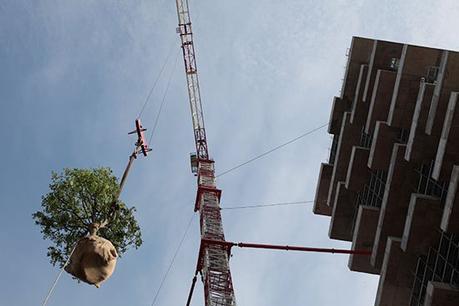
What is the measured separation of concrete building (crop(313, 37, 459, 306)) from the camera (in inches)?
951

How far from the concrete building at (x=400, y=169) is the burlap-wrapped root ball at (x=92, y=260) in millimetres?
14165

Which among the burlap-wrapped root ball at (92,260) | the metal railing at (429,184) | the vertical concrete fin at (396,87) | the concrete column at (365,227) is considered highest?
the vertical concrete fin at (396,87)

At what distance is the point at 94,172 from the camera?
38.4m

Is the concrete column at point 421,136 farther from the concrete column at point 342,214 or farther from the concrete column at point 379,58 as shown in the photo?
the concrete column at point 342,214

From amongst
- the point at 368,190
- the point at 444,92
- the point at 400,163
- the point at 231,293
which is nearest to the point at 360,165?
the point at 368,190

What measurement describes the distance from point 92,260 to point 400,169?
61.5 ft

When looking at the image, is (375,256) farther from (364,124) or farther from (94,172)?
(94,172)

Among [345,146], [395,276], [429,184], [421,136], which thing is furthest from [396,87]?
[395,276]

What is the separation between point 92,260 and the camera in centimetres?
1292

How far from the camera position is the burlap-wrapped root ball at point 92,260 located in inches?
509

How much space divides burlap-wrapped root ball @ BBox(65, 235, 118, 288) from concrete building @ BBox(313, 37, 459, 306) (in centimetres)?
1417

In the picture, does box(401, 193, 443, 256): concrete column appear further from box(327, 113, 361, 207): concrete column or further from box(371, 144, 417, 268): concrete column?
box(327, 113, 361, 207): concrete column

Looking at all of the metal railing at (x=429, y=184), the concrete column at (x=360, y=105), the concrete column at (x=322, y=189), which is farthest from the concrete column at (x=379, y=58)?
the concrete column at (x=322, y=189)

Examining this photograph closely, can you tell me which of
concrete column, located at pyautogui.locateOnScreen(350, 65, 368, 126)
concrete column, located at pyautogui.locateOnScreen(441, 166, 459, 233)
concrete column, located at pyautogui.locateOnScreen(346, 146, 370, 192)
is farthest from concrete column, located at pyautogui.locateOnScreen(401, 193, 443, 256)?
concrete column, located at pyautogui.locateOnScreen(350, 65, 368, 126)
